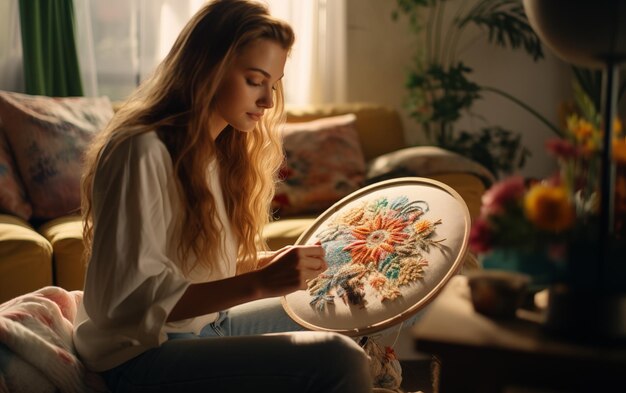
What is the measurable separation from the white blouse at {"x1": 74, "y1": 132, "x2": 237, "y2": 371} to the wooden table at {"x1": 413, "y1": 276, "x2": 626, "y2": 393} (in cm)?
48

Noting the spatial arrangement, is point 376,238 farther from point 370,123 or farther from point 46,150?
point 370,123

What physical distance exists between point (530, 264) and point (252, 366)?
1.68 ft

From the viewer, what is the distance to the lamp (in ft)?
3.37

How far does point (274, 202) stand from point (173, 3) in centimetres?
130

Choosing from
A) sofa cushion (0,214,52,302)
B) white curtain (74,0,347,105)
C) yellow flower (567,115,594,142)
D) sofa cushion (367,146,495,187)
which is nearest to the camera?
yellow flower (567,115,594,142)

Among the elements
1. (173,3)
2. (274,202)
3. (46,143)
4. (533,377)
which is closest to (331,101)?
(173,3)

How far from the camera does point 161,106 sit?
1503 millimetres

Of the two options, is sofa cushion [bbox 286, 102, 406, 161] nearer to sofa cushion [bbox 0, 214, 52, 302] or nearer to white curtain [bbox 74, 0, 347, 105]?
white curtain [bbox 74, 0, 347, 105]

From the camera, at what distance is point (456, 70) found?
13.0 ft

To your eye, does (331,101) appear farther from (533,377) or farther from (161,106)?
(533,377)

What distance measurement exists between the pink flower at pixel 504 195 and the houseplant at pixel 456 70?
2.60 metres

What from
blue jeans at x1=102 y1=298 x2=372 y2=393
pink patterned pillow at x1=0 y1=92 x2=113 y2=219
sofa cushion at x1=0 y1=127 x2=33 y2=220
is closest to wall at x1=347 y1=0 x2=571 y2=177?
pink patterned pillow at x1=0 y1=92 x2=113 y2=219

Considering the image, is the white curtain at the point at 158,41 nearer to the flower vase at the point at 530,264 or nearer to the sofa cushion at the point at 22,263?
the sofa cushion at the point at 22,263

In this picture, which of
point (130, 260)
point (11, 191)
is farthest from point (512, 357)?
point (11, 191)
